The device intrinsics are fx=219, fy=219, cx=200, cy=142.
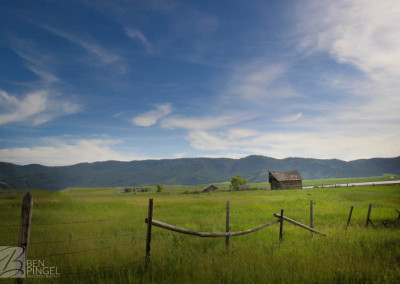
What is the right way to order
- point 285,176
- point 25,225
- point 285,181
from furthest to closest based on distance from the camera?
point 285,176
point 285,181
point 25,225

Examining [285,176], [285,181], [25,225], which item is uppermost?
[25,225]

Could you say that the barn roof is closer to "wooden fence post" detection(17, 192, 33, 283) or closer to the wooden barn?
the wooden barn

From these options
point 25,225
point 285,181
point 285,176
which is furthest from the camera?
point 285,176

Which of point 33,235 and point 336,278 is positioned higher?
point 336,278

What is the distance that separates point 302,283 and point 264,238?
6153 millimetres

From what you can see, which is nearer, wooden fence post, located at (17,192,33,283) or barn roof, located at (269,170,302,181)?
wooden fence post, located at (17,192,33,283)

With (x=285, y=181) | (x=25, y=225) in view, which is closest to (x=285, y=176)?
(x=285, y=181)

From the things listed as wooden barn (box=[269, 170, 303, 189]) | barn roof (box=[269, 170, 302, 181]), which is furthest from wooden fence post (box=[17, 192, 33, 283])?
barn roof (box=[269, 170, 302, 181])

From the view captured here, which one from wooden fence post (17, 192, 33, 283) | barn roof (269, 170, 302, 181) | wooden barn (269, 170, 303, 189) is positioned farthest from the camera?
barn roof (269, 170, 302, 181)

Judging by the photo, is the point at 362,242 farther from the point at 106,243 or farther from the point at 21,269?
the point at 21,269

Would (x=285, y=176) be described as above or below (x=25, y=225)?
below

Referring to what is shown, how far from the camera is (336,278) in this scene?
5.72 meters

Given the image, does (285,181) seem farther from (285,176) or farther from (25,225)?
(25,225)

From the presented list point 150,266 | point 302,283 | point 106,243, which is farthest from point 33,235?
point 302,283
